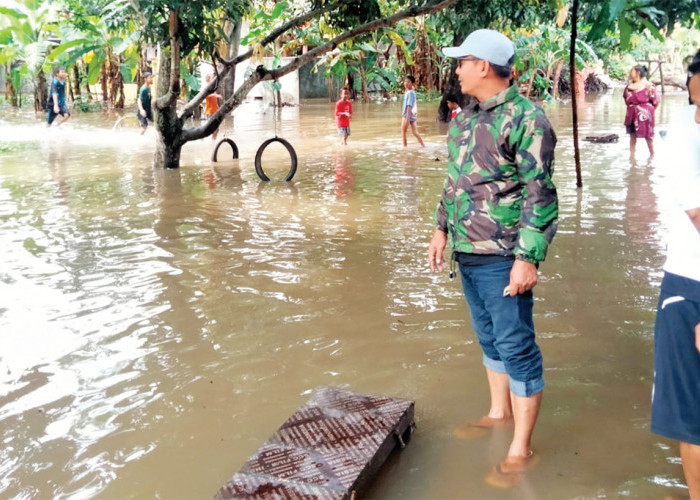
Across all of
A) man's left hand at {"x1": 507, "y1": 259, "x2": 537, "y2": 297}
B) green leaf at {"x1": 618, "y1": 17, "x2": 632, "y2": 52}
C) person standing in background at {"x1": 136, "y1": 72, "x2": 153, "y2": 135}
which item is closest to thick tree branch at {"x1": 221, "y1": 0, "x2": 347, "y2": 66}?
green leaf at {"x1": 618, "y1": 17, "x2": 632, "y2": 52}

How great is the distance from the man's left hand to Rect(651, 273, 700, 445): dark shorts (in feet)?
1.88

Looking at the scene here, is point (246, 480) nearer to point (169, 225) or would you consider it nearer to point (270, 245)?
point (270, 245)

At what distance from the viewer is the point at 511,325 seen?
3.13 metres

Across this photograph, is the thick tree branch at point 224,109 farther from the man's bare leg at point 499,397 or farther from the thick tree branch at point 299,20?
the man's bare leg at point 499,397

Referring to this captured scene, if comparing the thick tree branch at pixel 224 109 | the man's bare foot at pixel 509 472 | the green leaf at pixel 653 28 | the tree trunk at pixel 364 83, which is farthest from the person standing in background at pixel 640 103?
the tree trunk at pixel 364 83

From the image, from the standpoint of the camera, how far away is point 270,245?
7516mm

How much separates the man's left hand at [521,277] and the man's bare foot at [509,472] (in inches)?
32.6

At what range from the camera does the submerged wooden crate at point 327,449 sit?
9.53 ft

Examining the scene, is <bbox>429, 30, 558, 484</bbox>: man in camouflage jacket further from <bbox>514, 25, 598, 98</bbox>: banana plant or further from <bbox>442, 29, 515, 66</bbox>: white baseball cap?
<bbox>514, 25, 598, 98</bbox>: banana plant

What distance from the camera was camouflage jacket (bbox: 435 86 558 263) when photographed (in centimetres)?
301

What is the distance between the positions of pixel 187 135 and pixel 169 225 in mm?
5349

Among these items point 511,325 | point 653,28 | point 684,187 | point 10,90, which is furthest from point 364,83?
point 684,187

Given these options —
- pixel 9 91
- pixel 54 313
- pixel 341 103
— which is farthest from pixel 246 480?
pixel 9 91

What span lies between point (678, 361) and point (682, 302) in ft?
0.69
